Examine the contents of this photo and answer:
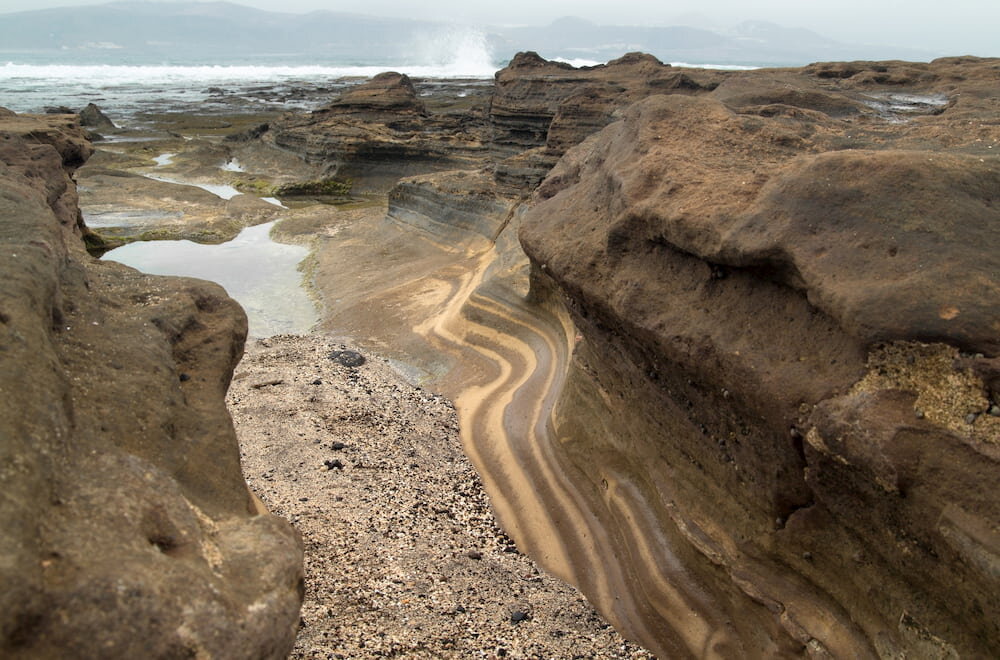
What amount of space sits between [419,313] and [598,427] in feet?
15.6

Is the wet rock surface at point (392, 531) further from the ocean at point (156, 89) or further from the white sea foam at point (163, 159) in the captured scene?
the ocean at point (156, 89)


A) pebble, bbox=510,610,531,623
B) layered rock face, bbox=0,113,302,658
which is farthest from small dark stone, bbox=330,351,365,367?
pebble, bbox=510,610,531,623

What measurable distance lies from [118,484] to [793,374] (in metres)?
2.67

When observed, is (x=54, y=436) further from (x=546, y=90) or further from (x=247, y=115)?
(x=247, y=115)

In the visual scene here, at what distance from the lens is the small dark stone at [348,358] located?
793 cm

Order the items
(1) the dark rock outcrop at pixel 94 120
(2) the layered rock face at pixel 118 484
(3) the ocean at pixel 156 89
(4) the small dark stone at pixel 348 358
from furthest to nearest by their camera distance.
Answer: (3) the ocean at pixel 156 89 < (1) the dark rock outcrop at pixel 94 120 < (4) the small dark stone at pixel 348 358 < (2) the layered rock face at pixel 118 484

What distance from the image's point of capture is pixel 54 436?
2039 mm

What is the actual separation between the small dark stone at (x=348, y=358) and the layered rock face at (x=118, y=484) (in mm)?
4409

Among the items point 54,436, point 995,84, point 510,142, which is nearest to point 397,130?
point 510,142

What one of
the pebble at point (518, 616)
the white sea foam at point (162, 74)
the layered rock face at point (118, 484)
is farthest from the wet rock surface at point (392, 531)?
the white sea foam at point (162, 74)

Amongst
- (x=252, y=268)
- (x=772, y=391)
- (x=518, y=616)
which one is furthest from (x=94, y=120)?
(x=772, y=391)

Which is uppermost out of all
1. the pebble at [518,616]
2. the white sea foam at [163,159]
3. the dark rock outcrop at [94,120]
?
the dark rock outcrop at [94,120]

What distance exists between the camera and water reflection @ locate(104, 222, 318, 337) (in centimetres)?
1036

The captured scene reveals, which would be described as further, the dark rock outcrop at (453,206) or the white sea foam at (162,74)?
the white sea foam at (162,74)
